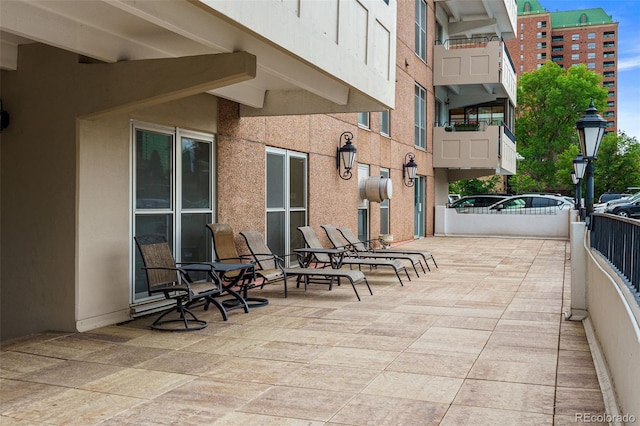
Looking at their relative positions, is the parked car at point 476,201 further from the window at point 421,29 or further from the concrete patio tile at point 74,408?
the concrete patio tile at point 74,408

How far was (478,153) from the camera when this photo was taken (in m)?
24.0

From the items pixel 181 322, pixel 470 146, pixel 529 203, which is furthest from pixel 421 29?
pixel 181 322

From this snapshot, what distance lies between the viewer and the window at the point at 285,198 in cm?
1184

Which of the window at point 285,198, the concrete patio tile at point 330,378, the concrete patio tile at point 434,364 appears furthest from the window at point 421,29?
the concrete patio tile at point 330,378

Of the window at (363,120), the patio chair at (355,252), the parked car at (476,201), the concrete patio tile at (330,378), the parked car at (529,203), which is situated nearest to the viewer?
the concrete patio tile at (330,378)

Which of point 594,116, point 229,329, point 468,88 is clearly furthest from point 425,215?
point 229,329

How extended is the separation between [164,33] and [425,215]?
17920mm

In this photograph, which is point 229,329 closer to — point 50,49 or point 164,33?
point 164,33

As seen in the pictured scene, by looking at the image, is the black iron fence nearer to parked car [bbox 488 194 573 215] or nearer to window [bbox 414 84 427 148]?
window [bbox 414 84 427 148]

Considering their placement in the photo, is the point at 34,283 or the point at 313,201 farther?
the point at 313,201

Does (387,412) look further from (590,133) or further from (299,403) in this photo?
(590,133)

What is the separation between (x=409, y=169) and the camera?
20516mm

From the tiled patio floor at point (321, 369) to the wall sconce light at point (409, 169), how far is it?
11576 millimetres

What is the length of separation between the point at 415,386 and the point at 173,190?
4.98m
